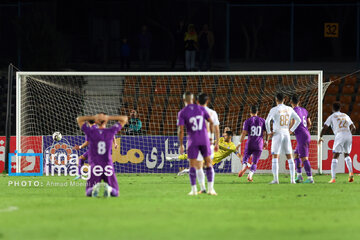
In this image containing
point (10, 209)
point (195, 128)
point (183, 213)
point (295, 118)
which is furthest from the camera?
point (295, 118)

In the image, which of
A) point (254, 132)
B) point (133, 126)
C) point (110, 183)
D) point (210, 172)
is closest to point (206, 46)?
point (133, 126)

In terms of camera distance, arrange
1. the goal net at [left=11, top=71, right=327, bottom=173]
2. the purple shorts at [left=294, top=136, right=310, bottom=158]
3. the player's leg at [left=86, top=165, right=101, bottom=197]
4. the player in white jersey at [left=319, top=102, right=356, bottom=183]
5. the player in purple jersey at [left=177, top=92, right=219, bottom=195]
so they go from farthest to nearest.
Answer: the goal net at [left=11, top=71, right=327, bottom=173] < the purple shorts at [left=294, top=136, right=310, bottom=158] < the player in white jersey at [left=319, top=102, right=356, bottom=183] < the player in purple jersey at [left=177, top=92, right=219, bottom=195] < the player's leg at [left=86, top=165, right=101, bottom=197]

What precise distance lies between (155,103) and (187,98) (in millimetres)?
11690

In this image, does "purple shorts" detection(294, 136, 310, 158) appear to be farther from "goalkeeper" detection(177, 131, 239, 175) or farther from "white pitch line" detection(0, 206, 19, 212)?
"white pitch line" detection(0, 206, 19, 212)

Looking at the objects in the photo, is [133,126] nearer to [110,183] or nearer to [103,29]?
[110,183]

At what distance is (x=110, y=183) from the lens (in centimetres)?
1310

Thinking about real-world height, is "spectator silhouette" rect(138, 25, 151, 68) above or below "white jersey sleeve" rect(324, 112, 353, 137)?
above

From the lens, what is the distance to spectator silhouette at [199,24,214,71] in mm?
28031

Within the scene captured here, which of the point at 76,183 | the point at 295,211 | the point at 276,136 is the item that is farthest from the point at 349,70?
the point at 295,211

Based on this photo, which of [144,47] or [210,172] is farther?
[144,47]

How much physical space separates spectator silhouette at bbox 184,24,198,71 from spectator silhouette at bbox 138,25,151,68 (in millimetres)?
2294

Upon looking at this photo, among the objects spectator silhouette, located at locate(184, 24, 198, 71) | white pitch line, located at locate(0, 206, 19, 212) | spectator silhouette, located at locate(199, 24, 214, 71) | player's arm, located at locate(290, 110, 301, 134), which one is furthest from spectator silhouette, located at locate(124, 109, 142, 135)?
white pitch line, located at locate(0, 206, 19, 212)

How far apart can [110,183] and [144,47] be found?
17382 millimetres

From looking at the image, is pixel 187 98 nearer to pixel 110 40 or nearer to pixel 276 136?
pixel 276 136
